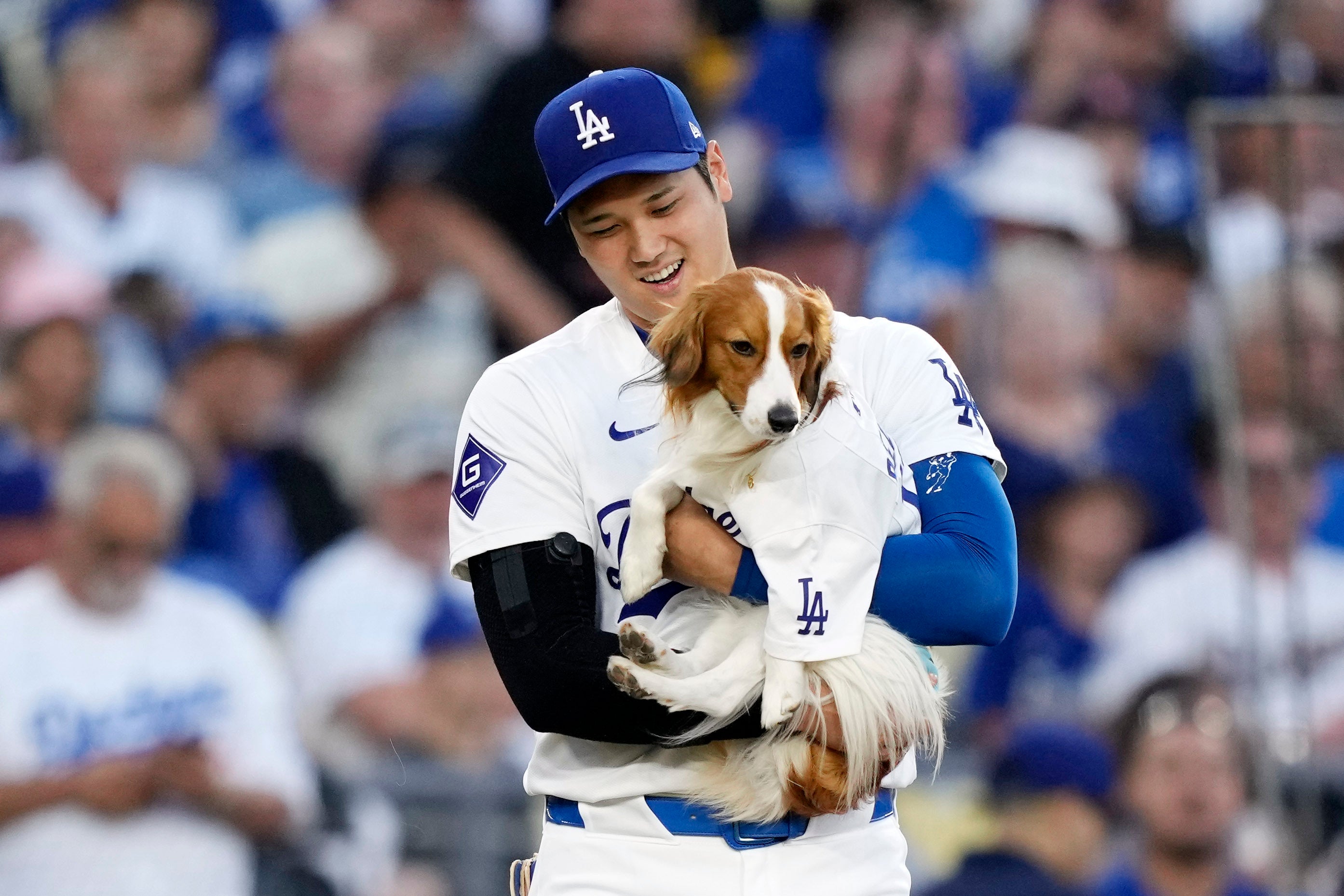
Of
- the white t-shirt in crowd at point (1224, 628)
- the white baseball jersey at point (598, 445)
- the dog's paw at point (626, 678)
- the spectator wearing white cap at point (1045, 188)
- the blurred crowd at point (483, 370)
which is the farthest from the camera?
the spectator wearing white cap at point (1045, 188)

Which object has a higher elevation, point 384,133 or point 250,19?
point 250,19

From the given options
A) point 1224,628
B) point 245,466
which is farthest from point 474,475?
point 1224,628

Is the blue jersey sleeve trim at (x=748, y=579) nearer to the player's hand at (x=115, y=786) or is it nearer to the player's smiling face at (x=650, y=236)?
the player's smiling face at (x=650, y=236)

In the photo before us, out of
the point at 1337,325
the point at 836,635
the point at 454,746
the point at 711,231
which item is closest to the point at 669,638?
the point at 836,635

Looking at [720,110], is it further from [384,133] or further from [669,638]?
[669,638]

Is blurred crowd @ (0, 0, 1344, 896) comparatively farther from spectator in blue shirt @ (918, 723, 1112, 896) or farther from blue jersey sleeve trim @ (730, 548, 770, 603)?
blue jersey sleeve trim @ (730, 548, 770, 603)

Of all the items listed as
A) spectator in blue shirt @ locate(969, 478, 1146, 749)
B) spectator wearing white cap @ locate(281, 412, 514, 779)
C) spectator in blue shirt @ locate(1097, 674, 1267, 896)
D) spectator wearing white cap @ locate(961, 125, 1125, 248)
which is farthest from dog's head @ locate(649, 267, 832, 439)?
spectator wearing white cap @ locate(961, 125, 1125, 248)

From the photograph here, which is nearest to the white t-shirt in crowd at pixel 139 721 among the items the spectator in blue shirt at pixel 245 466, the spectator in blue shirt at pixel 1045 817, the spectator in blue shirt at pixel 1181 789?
the spectator in blue shirt at pixel 245 466
